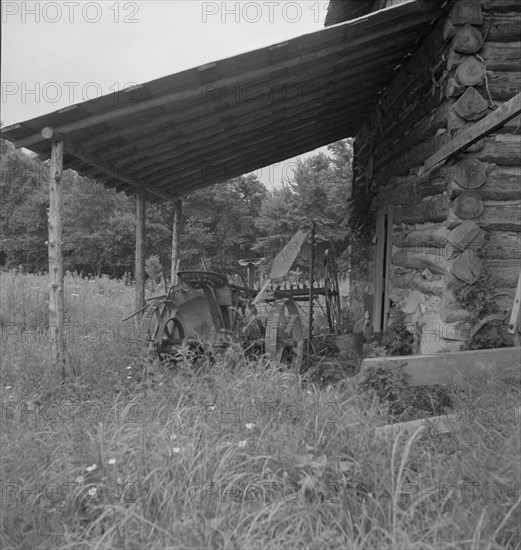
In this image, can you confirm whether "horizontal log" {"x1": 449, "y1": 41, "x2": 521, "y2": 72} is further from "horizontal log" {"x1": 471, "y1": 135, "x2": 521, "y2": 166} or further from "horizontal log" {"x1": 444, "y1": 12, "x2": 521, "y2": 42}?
"horizontal log" {"x1": 471, "y1": 135, "x2": 521, "y2": 166}

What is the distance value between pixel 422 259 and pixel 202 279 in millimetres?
2698

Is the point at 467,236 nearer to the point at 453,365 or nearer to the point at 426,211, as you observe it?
the point at 426,211

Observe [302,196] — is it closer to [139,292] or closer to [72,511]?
[139,292]

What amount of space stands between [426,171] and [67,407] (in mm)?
4402

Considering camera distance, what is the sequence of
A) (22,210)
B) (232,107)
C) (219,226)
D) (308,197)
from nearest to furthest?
1. (232,107)
2. (308,197)
3. (22,210)
4. (219,226)

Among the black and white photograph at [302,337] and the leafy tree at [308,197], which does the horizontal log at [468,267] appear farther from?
the leafy tree at [308,197]

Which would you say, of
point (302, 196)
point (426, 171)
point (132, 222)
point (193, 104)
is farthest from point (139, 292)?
point (132, 222)

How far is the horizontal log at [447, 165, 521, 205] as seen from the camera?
15.6 feet

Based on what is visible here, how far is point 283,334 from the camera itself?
492 centimetres

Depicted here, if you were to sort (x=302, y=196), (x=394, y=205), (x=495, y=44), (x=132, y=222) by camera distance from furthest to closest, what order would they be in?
1. (x=132, y=222)
2. (x=302, y=196)
3. (x=394, y=205)
4. (x=495, y=44)

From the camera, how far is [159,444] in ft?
8.70

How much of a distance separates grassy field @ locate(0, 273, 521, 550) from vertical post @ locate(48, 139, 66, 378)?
1.04 meters

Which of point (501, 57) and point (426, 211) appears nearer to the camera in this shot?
point (501, 57)

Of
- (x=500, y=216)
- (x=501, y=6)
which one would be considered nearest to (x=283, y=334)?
(x=500, y=216)
